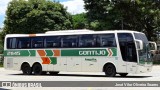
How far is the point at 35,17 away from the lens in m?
62.4

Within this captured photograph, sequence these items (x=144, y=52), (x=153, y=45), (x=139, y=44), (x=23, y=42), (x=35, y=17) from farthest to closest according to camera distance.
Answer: (x=35, y=17) → (x=23, y=42) → (x=153, y=45) → (x=144, y=52) → (x=139, y=44)

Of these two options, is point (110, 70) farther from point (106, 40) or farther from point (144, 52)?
point (144, 52)

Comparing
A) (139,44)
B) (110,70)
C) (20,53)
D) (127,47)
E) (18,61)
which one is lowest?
(110,70)

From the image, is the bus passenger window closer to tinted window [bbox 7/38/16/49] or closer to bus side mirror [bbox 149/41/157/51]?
A: bus side mirror [bbox 149/41/157/51]

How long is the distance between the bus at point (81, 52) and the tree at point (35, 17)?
3009 centimetres

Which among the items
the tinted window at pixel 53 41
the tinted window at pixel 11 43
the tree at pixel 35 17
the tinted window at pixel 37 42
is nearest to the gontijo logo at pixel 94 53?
the tinted window at pixel 53 41

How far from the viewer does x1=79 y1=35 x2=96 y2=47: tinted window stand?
27109 mm

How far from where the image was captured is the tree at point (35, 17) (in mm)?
61656

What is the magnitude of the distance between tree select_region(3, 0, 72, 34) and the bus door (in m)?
35.5

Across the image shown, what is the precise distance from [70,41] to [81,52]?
1.15m

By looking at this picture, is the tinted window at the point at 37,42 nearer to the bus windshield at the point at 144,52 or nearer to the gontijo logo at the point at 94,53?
the gontijo logo at the point at 94,53

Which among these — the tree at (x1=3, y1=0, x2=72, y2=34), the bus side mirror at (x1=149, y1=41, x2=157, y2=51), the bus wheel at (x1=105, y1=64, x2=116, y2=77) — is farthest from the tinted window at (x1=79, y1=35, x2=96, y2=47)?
the tree at (x1=3, y1=0, x2=72, y2=34)

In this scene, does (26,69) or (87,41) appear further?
(26,69)

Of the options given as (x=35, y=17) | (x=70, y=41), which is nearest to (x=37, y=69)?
(x=70, y=41)
